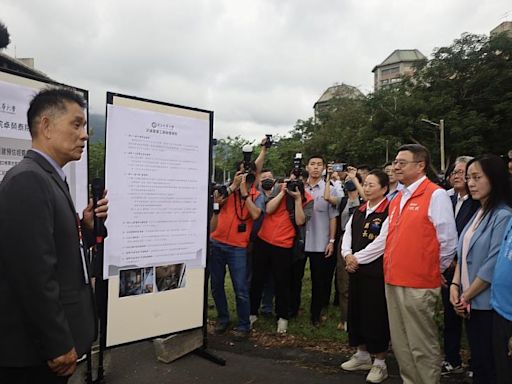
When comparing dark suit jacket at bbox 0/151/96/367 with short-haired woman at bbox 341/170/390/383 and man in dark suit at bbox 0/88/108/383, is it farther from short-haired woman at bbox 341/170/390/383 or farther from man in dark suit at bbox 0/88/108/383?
short-haired woman at bbox 341/170/390/383

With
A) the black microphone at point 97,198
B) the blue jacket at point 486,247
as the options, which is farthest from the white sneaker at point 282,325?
the black microphone at point 97,198

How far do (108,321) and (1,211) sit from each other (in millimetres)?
1987

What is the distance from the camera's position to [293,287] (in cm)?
543

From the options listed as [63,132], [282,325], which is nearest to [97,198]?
[63,132]

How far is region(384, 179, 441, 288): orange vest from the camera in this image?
10.4ft

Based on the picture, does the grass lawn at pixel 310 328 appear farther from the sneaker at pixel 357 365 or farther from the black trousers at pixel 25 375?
the black trousers at pixel 25 375

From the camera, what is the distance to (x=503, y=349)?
2.30 metres

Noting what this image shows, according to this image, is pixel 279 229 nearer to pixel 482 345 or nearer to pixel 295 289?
pixel 295 289

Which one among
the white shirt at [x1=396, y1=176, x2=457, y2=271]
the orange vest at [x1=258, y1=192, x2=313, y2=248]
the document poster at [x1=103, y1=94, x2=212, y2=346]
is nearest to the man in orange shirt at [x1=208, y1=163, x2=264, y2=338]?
the orange vest at [x1=258, y1=192, x2=313, y2=248]

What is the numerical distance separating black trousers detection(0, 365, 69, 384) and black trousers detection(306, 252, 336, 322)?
12.1 ft

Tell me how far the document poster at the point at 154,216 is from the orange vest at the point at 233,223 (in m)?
0.79

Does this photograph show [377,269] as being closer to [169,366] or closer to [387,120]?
[169,366]

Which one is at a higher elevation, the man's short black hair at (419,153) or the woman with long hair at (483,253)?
the man's short black hair at (419,153)

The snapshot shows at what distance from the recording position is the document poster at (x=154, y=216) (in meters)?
3.37
